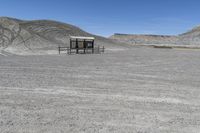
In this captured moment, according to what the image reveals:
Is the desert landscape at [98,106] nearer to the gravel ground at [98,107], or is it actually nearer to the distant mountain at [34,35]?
the gravel ground at [98,107]

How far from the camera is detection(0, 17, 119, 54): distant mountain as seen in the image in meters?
67.1

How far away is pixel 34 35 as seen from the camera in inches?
3155

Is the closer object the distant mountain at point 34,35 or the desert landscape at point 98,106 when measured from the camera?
the desert landscape at point 98,106

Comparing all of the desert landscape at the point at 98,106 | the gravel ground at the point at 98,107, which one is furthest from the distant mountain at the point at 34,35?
the gravel ground at the point at 98,107

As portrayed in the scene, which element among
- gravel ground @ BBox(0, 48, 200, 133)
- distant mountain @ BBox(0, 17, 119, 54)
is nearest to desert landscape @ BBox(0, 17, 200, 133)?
gravel ground @ BBox(0, 48, 200, 133)

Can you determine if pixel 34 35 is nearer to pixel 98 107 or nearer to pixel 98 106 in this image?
pixel 98 106

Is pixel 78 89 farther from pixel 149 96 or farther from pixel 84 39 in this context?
pixel 84 39

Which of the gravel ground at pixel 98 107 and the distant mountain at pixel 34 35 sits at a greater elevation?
the distant mountain at pixel 34 35

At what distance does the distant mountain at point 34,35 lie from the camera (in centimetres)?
6712

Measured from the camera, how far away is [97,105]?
8375 millimetres

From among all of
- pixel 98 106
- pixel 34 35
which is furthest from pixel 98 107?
pixel 34 35

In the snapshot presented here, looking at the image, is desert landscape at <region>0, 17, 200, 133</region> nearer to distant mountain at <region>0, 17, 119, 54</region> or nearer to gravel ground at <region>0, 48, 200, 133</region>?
gravel ground at <region>0, 48, 200, 133</region>

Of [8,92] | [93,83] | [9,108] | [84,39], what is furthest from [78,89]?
[84,39]

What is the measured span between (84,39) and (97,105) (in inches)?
1448
